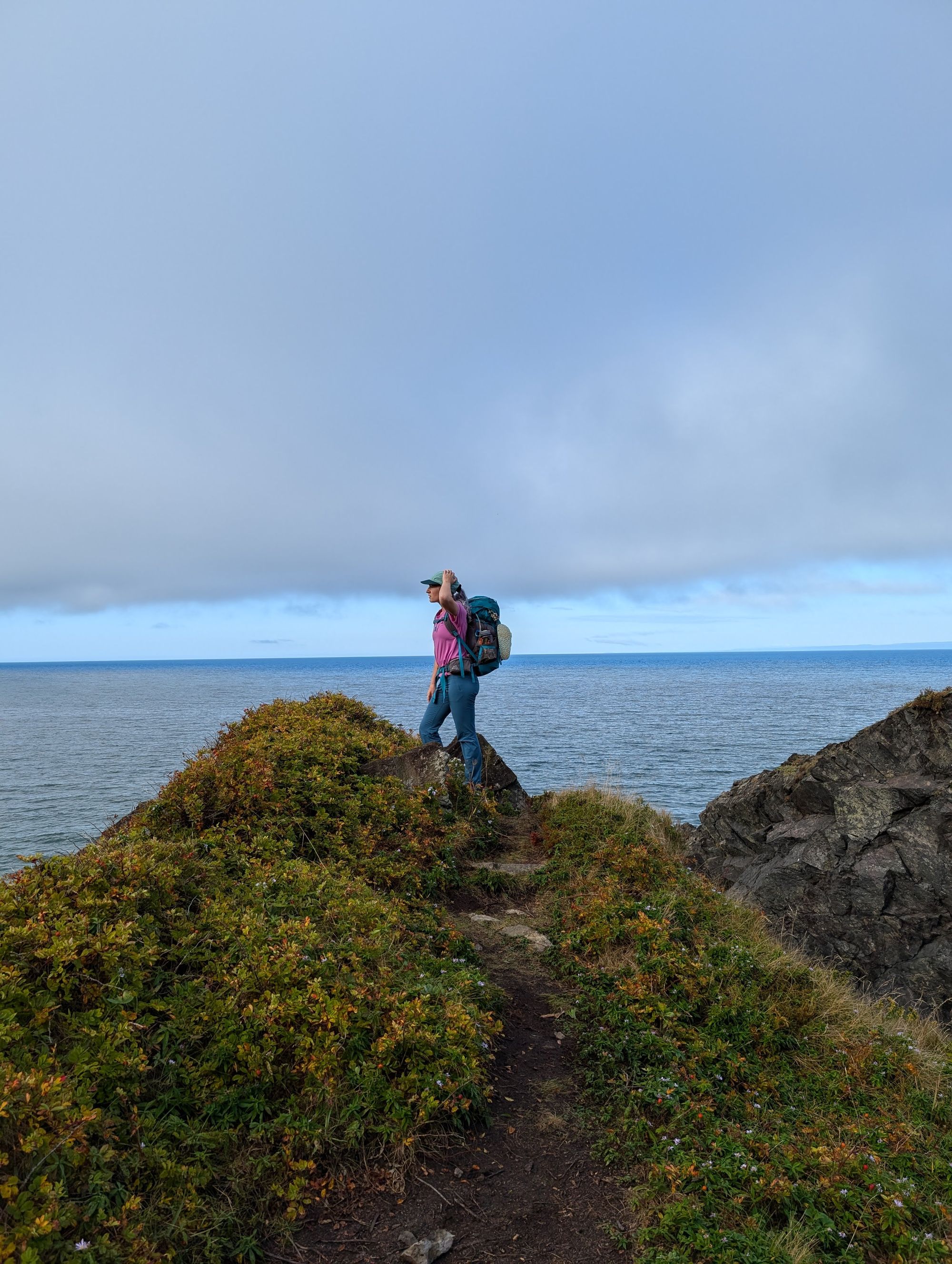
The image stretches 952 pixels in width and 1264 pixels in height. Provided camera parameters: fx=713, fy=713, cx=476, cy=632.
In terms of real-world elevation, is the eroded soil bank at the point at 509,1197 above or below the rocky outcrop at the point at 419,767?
below

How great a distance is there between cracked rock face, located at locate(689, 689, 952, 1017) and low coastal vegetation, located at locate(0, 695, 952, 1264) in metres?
2.88

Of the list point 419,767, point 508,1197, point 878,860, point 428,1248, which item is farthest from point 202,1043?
point 878,860

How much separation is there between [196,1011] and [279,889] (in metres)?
1.82

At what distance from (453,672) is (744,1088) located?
7400mm

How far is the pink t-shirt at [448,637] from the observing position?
11969 mm

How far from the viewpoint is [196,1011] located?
16.6ft

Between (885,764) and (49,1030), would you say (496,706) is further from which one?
(49,1030)

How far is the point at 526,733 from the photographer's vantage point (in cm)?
5131

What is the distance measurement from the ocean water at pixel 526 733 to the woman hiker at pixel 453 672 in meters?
3.20

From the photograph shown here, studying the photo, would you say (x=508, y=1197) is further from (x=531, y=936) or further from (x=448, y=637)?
(x=448, y=637)

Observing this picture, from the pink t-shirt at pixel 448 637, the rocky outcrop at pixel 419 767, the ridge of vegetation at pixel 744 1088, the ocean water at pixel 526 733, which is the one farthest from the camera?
the ocean water at pixel 526 733

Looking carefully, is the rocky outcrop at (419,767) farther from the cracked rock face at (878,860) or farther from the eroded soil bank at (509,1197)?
the eroded soil bank at (509,1197)

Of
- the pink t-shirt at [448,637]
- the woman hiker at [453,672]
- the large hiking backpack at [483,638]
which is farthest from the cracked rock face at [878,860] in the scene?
the pink t-shirt at [448,637]

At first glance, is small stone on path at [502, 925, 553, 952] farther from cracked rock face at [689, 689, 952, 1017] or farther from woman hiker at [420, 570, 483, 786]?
cracked rock face at [689, 689, 952, 1017]
